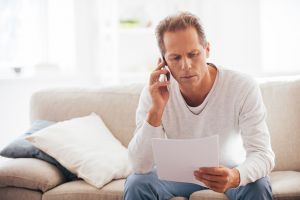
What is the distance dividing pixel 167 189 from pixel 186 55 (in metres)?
0.56

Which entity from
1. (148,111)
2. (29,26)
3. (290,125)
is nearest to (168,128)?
(148,111)

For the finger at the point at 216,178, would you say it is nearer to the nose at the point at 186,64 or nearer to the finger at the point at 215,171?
the finger at the point at 215,171

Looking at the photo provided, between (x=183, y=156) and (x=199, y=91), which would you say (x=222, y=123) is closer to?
(x=199, y=91)

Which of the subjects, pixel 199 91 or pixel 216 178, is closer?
pixel 216 178

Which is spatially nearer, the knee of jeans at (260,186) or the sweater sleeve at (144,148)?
the knee of jeans at (260,186)

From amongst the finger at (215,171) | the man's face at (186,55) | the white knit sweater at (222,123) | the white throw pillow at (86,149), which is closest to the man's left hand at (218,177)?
the finger at (215,171)

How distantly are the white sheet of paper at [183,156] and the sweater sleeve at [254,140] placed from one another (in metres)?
0.16

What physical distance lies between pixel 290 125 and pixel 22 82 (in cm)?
208

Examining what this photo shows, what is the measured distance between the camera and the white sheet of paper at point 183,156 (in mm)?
1657

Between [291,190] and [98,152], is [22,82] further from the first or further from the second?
[291,190]

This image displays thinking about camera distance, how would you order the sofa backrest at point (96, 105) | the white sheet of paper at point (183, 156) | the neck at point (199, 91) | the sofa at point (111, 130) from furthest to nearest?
the sofa backrest at point (96, 105)
the sofa at point (111, 130)
the neck at point (199, 91)
the white sheet of paper at point (183, 156)

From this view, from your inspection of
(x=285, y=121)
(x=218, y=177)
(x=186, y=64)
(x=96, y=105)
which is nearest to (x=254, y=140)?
(x=218, y=177)

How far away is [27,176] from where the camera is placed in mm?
2195

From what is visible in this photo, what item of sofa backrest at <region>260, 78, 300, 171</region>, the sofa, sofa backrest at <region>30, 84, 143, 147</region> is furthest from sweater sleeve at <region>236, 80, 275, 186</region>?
sofa backrest at <region>30, 84, 143, 147</region>
